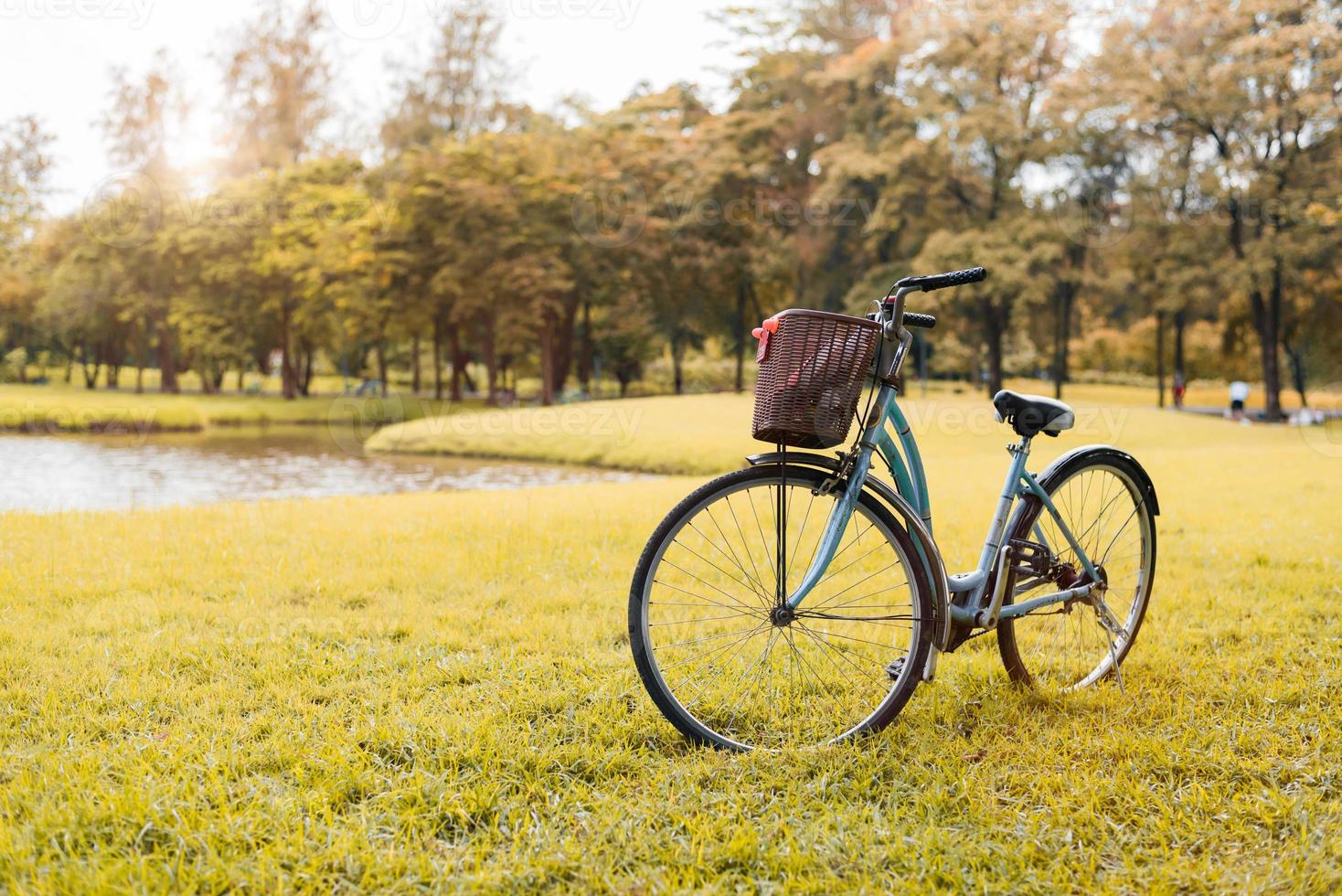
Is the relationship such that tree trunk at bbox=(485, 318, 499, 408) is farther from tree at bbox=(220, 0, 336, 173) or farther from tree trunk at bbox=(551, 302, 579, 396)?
tree at bbox=(220, 0, 336, 173)

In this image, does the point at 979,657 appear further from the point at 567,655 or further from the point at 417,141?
the point at 417,141

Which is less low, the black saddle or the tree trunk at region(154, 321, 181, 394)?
the tree trunk at region(154, 321, 181, 394)

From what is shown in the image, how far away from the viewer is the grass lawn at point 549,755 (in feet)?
7.02

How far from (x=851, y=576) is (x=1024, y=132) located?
23394 mm

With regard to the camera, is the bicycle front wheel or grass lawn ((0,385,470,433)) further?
grass lawn ((0,385,470,433))

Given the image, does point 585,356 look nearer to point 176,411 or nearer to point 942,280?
point 176,411

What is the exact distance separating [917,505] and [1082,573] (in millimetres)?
751

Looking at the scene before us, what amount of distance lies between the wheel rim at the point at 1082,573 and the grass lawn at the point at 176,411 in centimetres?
2609

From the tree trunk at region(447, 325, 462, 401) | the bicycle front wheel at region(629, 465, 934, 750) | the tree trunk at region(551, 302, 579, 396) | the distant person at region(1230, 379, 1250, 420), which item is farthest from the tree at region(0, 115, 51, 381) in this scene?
the distant person at region(1230, 379, 1250, 420)

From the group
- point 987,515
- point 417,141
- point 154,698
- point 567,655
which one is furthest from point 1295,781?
point 417,141

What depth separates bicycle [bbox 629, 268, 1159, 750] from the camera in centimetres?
257

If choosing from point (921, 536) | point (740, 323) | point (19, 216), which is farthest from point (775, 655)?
point (740, 323)

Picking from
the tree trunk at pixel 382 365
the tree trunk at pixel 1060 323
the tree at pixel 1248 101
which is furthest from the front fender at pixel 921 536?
the tree trunk at pixel 382 365

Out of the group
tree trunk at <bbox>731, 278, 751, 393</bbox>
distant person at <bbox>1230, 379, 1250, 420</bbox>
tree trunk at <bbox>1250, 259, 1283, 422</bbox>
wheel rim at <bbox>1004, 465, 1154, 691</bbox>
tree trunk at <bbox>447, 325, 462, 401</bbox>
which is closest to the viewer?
wheel rim at <bbox>1004, 465, 1154, 691</bbox>
